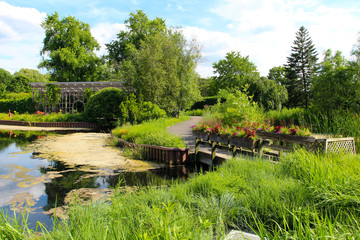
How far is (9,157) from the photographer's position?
341 inches

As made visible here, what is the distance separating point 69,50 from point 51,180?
104 feet

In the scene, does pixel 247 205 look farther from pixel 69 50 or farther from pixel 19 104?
pixel 69 50

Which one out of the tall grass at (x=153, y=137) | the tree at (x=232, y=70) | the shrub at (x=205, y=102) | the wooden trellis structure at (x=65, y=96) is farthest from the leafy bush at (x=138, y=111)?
the tree at (x=232, y=70)

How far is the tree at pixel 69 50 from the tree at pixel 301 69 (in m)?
28.4

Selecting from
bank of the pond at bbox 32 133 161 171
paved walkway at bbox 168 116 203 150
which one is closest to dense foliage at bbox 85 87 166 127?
paved walkway at bbox 168 116 203 150

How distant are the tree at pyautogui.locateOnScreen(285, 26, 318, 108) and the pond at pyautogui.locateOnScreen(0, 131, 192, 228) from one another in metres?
33.3

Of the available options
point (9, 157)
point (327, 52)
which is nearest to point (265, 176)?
point (9, 157)

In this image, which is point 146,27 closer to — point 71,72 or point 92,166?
point 71,72

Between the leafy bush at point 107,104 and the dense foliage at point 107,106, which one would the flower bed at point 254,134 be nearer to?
the dense foliage at point 107,106

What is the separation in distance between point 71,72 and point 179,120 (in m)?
23.3

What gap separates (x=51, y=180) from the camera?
6.05m

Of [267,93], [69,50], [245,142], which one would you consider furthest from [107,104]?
[69,50]

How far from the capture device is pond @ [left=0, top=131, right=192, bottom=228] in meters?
4.60

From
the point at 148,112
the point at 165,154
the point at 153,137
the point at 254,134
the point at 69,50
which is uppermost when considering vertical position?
the point at 69,50
